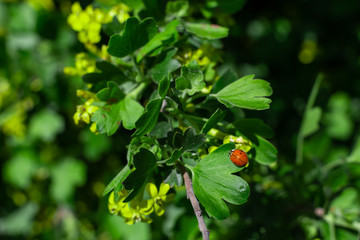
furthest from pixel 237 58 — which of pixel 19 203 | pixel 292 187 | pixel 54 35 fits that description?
pixel 19 203

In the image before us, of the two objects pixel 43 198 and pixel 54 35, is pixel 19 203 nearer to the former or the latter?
pixel 43 198

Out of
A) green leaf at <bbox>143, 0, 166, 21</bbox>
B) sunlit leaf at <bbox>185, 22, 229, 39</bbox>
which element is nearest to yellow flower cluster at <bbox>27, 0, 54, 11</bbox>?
green leaf at <bbox>143, 0, 166, 21</bbox>

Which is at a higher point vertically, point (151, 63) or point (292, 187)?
point (151, 63)

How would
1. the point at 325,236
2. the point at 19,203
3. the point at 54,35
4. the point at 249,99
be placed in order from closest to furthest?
the point at 249,99, the point at 325,236, the point at 54,35, the point at 19,203

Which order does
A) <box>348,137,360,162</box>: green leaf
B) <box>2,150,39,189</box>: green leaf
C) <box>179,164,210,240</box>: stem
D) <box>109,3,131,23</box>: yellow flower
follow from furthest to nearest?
<box>2,150,39,189</box>: green leaf
<box>348,137,360,162</box>: green leaf
<box>109,3,131,23</box>: yellow flower
<box>179,164,210,240</box>: stem

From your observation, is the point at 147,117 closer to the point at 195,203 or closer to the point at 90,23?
the point at 195,203

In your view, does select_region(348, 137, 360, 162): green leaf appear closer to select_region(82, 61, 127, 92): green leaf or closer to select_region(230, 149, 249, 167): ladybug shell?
select_region(230, 149, 249, 167): ladybug shell

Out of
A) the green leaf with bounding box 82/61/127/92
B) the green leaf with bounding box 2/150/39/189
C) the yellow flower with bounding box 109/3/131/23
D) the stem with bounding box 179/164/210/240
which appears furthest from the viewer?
the green leaf with bounding box 2/150/39/189
